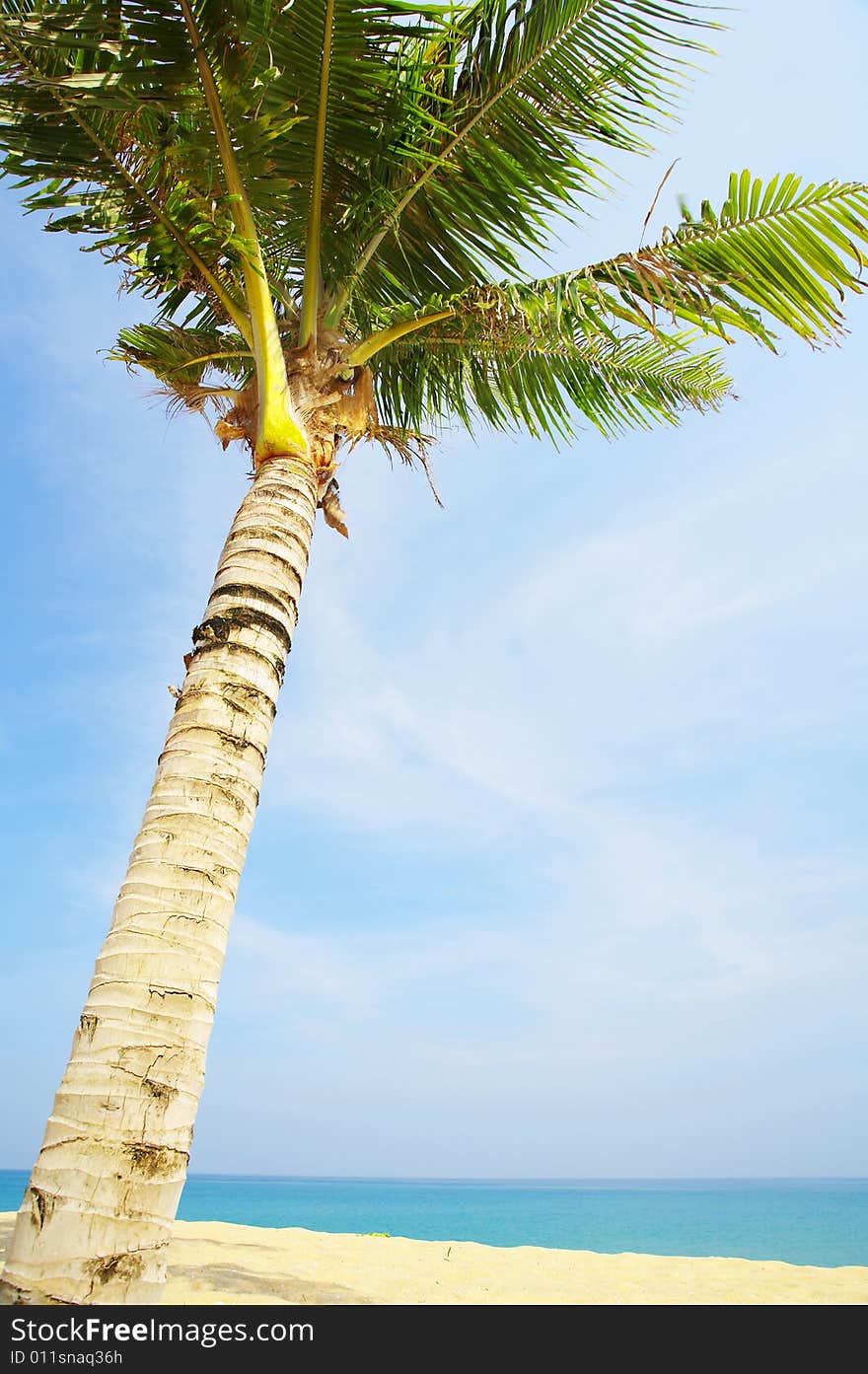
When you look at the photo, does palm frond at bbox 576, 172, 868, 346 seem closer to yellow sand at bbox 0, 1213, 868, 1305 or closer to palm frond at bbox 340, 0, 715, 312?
palm frond at bbox 340, 0, 715, 312

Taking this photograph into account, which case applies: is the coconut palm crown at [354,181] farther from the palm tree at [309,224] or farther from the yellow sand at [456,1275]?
the yellow sand at [456,1275]

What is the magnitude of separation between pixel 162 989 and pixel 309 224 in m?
4.59

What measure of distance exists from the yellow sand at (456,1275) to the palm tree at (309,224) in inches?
186

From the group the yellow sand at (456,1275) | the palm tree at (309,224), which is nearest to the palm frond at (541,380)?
the palm tree at (309,224)

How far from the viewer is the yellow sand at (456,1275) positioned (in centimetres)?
637

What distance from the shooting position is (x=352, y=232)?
5230 mm

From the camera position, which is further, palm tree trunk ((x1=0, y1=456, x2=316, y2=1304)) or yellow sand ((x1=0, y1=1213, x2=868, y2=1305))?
yellow sand ((x1=0, y1=1213, x2=868, y2=1305))

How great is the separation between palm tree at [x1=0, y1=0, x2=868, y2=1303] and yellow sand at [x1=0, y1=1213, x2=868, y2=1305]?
4734mm

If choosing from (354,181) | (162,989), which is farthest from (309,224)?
(162,989)

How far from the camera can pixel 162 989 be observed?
2762 millimetres

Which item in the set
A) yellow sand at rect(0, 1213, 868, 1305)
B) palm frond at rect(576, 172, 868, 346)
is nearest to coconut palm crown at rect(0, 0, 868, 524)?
palm frond at rect(576, 172, 868, 346)

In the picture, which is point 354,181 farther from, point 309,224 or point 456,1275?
point 456,1275

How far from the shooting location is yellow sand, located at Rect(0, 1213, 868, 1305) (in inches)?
251
